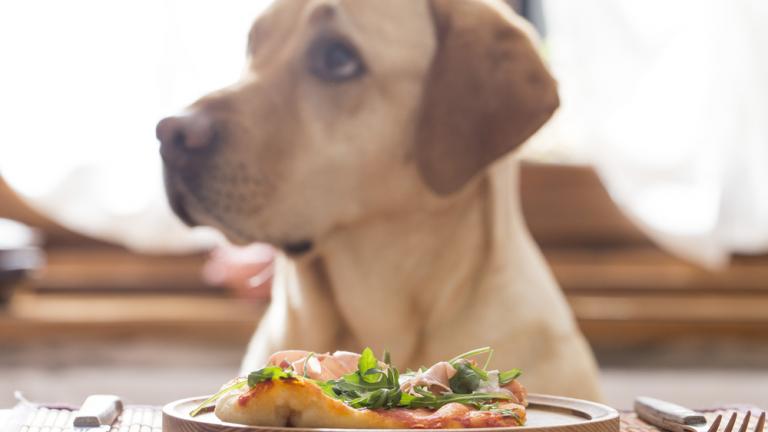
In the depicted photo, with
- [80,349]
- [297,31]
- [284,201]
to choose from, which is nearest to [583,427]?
[284,201]

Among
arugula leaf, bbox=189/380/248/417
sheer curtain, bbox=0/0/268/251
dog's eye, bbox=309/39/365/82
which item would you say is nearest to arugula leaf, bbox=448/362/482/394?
arugula leaf, bbox=189/380/248/417

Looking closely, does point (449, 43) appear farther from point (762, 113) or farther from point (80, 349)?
point (762, 113)

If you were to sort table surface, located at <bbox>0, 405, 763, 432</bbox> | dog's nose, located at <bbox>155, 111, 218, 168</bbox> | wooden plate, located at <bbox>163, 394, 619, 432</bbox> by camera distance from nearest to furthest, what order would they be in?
1. wooden plate, located at <bbox>163, 394, 619, 432</bbox>
2. table surface, located at <bbox>0, 405, 763, 432</bbox>
3. dog's nose, located at <bbox>155, 111, 218, 168</bbox>

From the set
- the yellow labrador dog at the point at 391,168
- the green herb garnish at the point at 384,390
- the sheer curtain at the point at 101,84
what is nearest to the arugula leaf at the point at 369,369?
the green herb garnish at the point at 384,390

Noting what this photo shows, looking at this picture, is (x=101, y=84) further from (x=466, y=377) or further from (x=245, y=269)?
(x=466, y=377)

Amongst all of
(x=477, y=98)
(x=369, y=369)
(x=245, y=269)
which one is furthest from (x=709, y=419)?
(x=245, y=269)

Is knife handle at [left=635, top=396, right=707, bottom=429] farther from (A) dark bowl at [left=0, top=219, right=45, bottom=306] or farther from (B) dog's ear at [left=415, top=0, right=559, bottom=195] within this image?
(A) dark bowl at [left=0, top=219, right=45, bottom=306]

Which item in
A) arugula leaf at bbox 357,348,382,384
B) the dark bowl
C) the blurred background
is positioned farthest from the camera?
the blurred background
